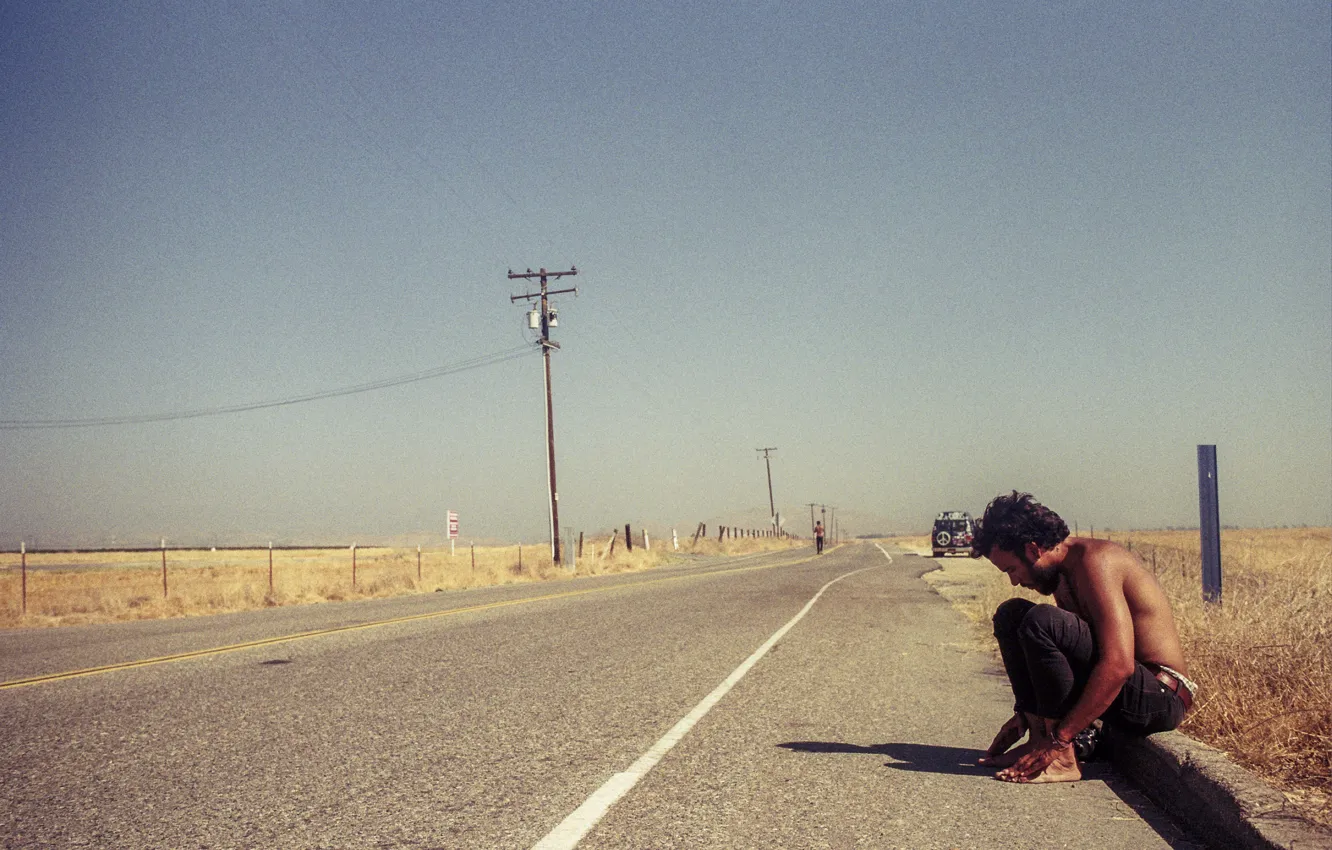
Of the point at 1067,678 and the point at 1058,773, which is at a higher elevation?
the point at 1067,678

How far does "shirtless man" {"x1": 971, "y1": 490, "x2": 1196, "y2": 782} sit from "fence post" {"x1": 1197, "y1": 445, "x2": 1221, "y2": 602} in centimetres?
638

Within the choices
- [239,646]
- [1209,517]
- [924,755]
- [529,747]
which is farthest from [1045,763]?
[239,646]

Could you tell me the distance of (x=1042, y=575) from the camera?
16.4 feet

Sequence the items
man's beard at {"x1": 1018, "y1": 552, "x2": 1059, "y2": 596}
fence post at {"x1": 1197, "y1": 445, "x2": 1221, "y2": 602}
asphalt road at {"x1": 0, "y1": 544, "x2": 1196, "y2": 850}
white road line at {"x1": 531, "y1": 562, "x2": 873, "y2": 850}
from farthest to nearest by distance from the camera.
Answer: fence post at {"x1": 1197, "y1": 445, "x2": 1221, "y2": 602} < man's beard at {"x1": 1018, "y1": 552, "x2": 1059, "y2": 596} < asphalt road at {"x1": 0, "y1": 544, "x2": 1196, "y2": 850} < white road line at {"x1": 531, "y1": 562, "x2": 873, "y2": 850}

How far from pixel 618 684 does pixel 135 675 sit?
427cm

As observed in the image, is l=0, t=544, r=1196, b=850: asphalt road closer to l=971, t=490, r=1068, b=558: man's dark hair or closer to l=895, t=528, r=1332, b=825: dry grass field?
l=895, t=528, r=1332, b=825: dry grass field

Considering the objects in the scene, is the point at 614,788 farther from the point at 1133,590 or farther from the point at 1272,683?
the point at 1272,683

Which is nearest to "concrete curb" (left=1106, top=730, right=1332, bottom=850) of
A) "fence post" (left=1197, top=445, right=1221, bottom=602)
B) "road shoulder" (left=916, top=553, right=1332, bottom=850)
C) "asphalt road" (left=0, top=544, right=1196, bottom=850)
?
"road shoulder" (left=916, top=553, right=1332, bottom=850)

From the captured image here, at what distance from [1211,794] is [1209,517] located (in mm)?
7454

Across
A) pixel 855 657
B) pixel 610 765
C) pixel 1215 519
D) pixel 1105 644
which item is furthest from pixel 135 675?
pixel 1215 519

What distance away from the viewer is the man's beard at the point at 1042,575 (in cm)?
494

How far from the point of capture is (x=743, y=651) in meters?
10.4

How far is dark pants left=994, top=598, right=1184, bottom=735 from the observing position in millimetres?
4762

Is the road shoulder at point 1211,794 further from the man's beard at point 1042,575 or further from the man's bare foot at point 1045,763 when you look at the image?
the man's beard at point 1042,575
